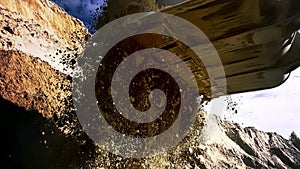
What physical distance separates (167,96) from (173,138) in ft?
1.75

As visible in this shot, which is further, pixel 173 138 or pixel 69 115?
pixel 173 138

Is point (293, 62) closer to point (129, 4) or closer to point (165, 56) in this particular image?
point (165, 56)

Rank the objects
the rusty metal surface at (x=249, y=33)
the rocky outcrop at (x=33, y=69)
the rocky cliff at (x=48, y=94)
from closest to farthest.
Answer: the rusty metal surface at (x=249, y=33) < the rocky cliff at (x=48, y=94) < the rocky outcrop at (x=33, y=69)

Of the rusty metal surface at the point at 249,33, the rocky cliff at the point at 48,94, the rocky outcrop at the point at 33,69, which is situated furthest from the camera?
the rocky outcrop at the point at 33,69

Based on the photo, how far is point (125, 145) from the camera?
262cm

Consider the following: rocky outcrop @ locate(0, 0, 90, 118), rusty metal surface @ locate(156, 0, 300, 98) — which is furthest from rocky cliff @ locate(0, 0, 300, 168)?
rusty metal surface @ locate(156, 0, 300, 98)

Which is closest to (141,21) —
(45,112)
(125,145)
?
(125,145)

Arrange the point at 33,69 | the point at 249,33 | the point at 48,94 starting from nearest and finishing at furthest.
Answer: the point at 249,33, the point at 48,94, the point at 33,69

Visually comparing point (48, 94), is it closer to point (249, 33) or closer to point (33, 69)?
point (33, 69)

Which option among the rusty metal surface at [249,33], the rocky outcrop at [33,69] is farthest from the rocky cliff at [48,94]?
the rusty metal surface at [249,33]

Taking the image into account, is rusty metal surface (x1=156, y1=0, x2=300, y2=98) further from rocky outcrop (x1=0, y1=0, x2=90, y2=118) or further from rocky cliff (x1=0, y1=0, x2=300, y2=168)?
rocky outcrop (x1=0, y1=0, x2=90, y2=118)

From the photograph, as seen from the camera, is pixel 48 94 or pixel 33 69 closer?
pixel 48 94

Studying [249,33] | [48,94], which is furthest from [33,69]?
[249,33]

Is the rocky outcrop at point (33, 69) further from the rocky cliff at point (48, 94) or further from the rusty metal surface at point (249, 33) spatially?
the rusty metal surface at point (249, 33)
